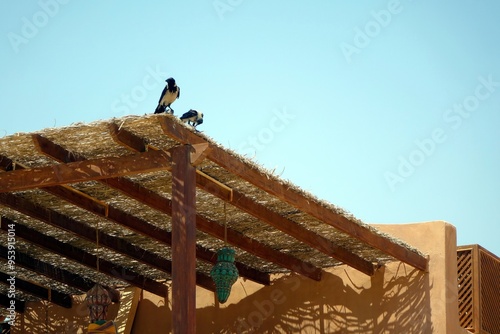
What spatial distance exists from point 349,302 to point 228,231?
2069mm

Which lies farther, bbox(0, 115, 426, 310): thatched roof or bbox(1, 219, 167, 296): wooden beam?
bbox(1, 219, 167, 296): wooden beam

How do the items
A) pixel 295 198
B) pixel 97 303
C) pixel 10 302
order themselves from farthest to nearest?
1. pixel 10 302
2. pixel 97 303
3. pixel 295 198

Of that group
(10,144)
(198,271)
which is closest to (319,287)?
(198,271)

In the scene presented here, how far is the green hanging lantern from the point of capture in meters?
9.55

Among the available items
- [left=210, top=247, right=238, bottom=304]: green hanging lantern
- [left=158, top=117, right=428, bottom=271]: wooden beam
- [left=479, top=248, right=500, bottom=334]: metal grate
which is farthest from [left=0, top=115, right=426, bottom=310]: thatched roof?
[left=479, top=248, right=500, bottom=334]: metal grate

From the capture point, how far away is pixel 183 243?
27.5 ft

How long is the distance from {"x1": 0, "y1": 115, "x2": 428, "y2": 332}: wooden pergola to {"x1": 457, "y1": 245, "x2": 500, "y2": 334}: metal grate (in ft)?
4.22

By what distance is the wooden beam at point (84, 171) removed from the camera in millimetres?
8734

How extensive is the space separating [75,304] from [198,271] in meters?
2.26

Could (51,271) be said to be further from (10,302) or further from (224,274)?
(224,274)

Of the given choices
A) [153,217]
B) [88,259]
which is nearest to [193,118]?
[153,217]

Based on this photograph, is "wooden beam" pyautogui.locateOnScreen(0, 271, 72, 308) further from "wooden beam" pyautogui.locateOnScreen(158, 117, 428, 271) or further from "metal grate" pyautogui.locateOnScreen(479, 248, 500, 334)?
"metal grate" pyautogui.locateOnScreen(479, 248, 500, 334)

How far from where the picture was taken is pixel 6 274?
1309cm

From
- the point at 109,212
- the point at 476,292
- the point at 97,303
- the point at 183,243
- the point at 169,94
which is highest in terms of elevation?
the point at 169,94
